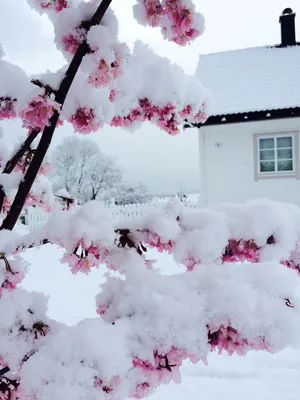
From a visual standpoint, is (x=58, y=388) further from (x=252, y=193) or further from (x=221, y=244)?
(x=252, y=193)

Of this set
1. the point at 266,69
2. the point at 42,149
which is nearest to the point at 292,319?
the point at 42,149

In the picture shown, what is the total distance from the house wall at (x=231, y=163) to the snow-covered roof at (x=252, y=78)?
497mm

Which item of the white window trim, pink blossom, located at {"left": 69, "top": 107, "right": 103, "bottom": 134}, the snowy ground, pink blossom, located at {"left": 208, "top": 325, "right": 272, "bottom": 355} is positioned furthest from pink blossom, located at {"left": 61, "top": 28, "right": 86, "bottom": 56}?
the white window trim

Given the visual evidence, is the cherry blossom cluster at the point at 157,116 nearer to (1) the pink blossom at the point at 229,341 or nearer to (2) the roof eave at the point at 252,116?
(1) the pink blossom at the point at 229,341

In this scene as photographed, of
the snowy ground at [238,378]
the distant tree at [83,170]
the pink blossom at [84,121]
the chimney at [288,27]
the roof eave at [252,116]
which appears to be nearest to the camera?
the pink blossom at [84,121]

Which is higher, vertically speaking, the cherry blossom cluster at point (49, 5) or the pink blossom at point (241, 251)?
the cherry blossom cluster at point (49, 5)

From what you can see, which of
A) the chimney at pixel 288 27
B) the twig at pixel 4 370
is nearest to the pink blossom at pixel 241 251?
the twig at pixel 4 370

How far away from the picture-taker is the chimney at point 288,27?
11.4 m

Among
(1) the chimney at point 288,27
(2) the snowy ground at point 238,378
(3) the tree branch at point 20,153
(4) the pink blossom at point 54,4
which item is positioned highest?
(1) the chimney at point 288,27

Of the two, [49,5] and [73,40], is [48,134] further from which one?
[49,5]

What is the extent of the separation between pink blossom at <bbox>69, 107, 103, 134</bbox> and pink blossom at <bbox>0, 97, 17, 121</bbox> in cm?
23

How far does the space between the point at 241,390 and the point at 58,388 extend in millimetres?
2470

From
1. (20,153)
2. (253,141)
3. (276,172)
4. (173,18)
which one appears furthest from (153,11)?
(253,141)

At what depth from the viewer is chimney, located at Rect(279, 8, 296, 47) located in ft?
37.3
